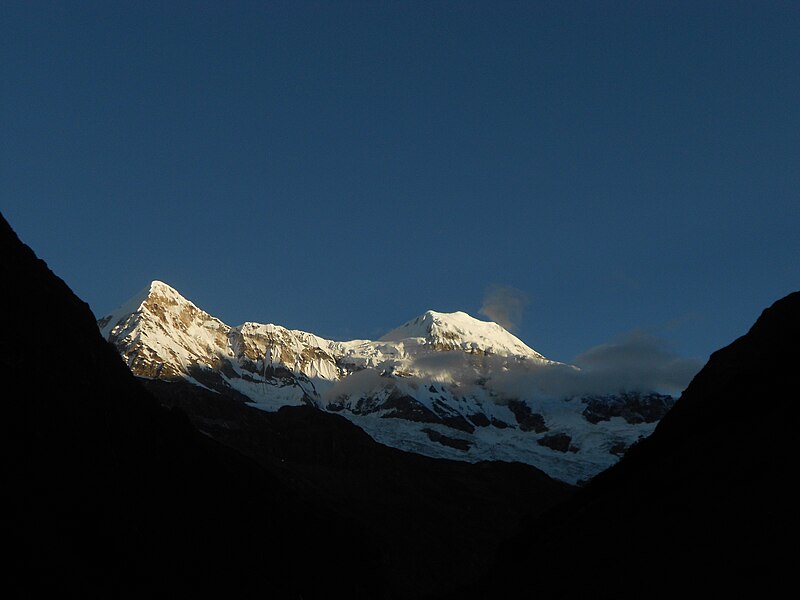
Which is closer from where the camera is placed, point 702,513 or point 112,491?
point 702,513

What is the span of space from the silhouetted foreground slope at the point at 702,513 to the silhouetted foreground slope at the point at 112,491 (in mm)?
27303

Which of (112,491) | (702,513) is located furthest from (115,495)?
(702,513)

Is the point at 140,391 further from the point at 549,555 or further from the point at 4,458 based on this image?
the point at 549,555

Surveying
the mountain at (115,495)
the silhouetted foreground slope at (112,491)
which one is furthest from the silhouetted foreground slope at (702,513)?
the silhouetted foreground slope at (112,491)

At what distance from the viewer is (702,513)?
4125 centimetres

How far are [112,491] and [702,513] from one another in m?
48.7

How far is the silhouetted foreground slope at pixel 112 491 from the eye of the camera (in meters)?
60.7

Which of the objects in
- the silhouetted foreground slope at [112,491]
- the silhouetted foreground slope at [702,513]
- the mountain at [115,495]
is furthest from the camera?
the silhouetted foreground slope at [112,491]

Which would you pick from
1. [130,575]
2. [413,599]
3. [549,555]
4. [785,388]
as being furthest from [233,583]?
[413,599]

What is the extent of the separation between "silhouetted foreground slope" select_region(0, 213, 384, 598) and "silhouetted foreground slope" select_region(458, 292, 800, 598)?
2730 cm

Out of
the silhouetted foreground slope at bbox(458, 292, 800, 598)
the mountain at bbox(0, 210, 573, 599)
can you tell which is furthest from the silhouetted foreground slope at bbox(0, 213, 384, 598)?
the silhouetted foreground slope at bbox(458, 292, 800, 598)

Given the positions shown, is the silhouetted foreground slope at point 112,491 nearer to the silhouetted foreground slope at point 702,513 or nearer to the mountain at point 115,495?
the mountain at point 115,495

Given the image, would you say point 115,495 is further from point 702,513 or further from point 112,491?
point 702,513

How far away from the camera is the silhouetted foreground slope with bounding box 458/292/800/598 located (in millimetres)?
36000
